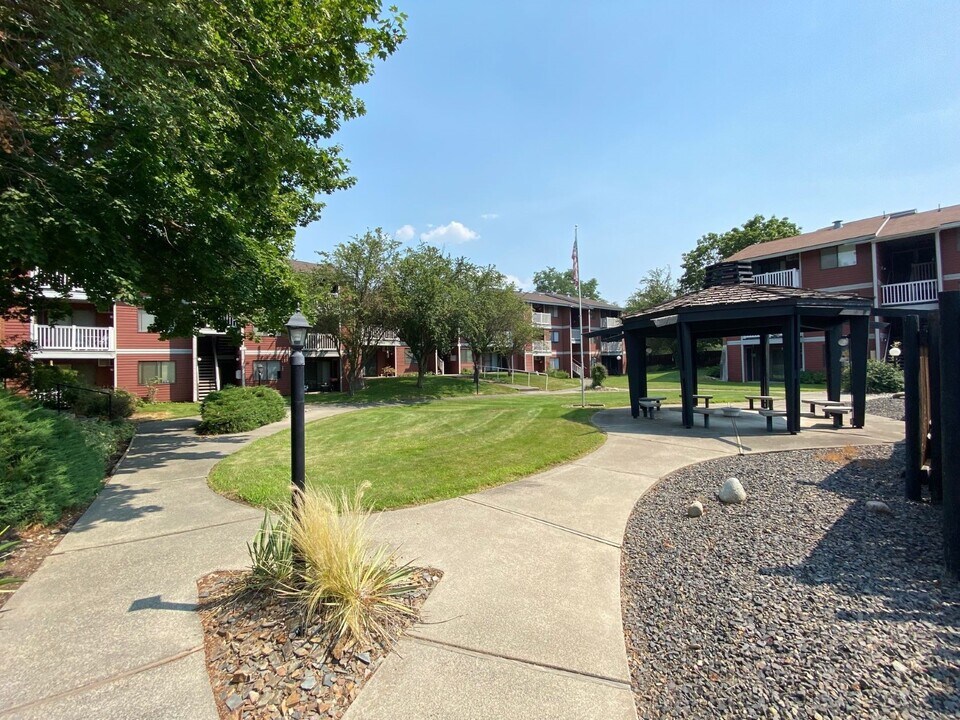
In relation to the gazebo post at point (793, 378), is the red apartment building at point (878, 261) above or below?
above

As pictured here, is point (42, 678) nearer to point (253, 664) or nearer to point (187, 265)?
point (253, 664)

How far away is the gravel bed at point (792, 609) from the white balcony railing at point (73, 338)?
2726cm

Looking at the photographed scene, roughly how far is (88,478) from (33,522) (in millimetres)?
1002

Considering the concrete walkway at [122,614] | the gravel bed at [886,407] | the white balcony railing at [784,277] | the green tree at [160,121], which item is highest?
the white balcony railing at [784,277]

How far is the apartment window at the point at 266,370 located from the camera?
1103 inches

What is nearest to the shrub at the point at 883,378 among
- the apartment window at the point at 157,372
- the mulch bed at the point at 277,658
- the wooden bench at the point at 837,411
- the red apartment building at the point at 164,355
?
the wooden bench at the point at 837,411

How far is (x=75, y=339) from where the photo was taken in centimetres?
2200

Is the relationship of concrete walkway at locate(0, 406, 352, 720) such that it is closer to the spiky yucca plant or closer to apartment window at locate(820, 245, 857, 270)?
the spiky yucca plant

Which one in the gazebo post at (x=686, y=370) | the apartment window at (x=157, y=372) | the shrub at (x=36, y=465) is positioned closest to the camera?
the shrub at (x=36, y=465)

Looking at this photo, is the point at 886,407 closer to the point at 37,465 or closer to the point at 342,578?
the point at 342,578

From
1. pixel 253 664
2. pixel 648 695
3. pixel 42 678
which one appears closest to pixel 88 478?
pixel 42 678

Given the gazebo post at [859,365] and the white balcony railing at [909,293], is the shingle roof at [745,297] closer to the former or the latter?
the gazebo post at [859,365]

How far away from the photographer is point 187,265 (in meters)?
8.87

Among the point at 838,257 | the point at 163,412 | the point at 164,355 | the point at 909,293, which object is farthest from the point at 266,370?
the point at 909,293
